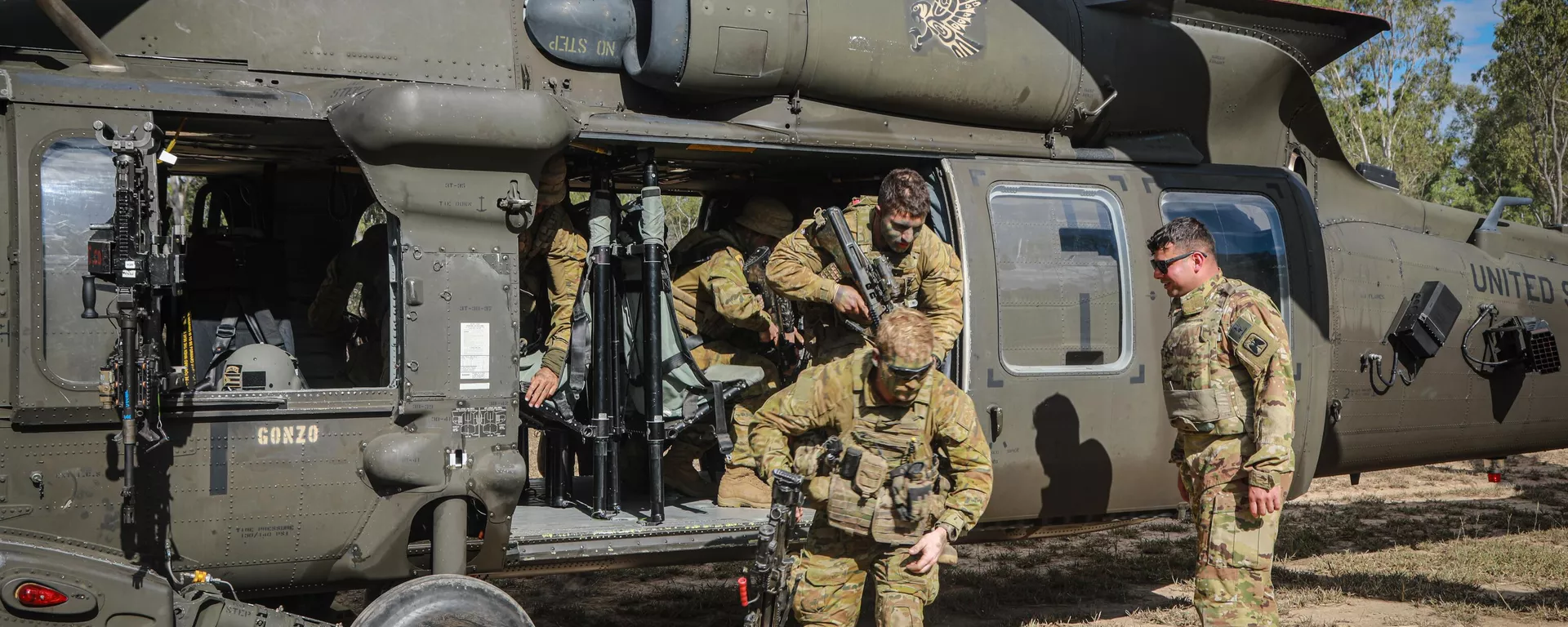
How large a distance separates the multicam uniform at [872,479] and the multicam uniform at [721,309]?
157 centimetres

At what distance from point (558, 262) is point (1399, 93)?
3646cm

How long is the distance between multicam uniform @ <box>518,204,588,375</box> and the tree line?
27.7 meters

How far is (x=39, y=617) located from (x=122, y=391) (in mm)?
789

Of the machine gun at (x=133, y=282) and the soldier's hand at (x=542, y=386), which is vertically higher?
the machine gun at (x=133, y=282)

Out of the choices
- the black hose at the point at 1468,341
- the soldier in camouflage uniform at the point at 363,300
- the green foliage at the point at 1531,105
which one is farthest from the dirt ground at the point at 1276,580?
the green foliage at the point at 1531,105

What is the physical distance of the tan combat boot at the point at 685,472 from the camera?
21.9ft

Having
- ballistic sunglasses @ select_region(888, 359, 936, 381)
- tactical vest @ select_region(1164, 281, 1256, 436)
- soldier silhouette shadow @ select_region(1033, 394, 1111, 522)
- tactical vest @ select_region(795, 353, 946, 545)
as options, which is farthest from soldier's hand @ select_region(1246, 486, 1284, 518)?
ballistic sunglasses @ select_region(888, 359, 936, 381)

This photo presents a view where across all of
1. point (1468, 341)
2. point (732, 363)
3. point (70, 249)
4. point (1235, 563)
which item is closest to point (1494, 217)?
point (1468, 341)

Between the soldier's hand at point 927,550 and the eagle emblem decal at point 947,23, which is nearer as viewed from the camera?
the soldier's hand at point 927,550

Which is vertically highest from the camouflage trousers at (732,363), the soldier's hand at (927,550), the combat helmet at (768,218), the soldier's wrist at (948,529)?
the combat helmet at (768,218)

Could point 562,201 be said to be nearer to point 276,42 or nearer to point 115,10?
point 276,42

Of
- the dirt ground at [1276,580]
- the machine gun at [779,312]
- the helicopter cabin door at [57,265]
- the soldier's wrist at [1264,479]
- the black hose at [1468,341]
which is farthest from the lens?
the black hose at [1468,341]

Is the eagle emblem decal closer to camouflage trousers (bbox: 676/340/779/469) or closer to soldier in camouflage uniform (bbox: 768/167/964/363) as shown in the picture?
soldier in camouflage uniform (bbox: 768/167/964/363)

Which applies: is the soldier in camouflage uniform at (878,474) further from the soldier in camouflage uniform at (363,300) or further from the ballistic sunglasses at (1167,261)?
the soldier in camouflage uniform at (363,300)
